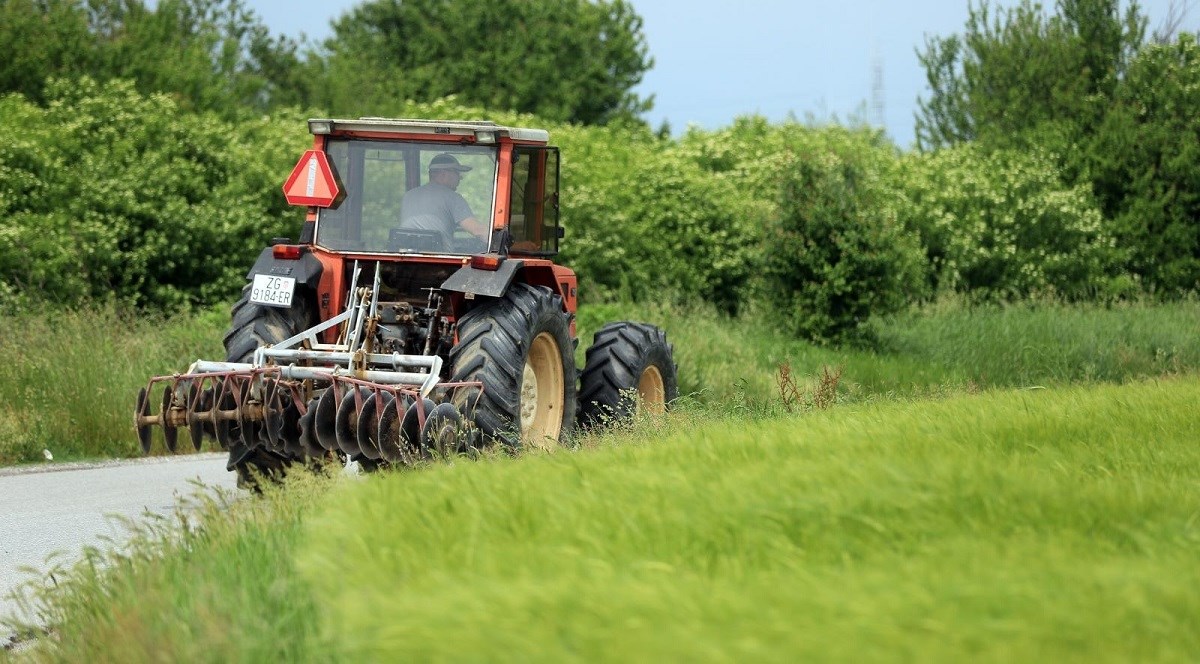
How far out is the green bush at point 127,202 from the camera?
20.8 m

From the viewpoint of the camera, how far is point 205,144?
23.8m

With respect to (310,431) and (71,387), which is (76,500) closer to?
(310,431)

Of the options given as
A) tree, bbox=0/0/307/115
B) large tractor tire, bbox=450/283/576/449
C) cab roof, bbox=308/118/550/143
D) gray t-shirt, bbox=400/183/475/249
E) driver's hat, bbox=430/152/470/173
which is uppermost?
tree, bbox=0/0/307/115

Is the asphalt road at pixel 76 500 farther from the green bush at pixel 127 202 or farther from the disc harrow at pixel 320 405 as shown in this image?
the green bush at pixel 127 202

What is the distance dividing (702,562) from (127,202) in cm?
1913

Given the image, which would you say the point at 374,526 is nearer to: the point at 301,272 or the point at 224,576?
the point at 224,576

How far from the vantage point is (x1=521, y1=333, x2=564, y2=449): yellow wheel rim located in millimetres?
10008

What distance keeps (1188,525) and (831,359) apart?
15787 mm

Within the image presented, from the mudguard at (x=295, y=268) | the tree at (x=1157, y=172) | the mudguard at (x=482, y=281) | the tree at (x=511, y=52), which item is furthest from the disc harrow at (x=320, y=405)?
the tree at (x=511, y=52)

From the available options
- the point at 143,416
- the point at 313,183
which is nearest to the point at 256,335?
the point at 143,416

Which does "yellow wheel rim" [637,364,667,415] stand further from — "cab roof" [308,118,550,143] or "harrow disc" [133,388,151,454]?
"harrow disc" [133,388,151,454]

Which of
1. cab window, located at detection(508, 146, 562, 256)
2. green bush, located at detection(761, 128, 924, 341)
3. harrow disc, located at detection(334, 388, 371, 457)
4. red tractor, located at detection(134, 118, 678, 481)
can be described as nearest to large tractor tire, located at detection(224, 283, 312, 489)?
red tractor, located at detection(134, 118, 678, 481)

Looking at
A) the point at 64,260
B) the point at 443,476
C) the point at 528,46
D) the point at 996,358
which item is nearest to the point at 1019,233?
the point at 996,358

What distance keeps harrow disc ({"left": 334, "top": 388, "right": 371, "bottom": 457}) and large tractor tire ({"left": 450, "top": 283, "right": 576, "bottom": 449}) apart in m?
0.63
